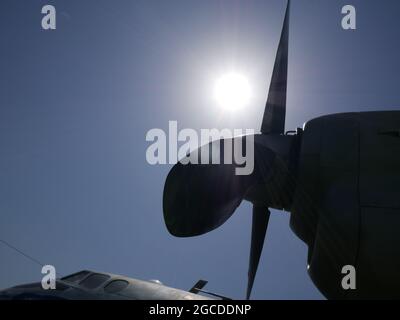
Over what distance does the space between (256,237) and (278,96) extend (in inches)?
156

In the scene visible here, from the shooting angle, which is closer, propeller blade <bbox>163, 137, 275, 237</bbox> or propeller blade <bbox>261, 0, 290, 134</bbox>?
propeller blade <bbox>163, 137, 275, 237</bbox>

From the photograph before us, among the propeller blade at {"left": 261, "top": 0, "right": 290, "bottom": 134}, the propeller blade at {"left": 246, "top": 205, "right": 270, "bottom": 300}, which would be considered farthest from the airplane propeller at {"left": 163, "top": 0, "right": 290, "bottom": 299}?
the propeller blade at {"left": 246, "top": 205, "right": 270, "bottom": 300}

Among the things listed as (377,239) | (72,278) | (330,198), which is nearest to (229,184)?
(330,198)

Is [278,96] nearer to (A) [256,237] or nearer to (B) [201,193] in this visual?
(B) [201,193]

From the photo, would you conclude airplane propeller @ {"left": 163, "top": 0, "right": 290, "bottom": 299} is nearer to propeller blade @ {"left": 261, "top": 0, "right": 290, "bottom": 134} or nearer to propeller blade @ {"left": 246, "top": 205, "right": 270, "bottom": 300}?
propeller blade @ {"left": 261, "top": 0, "right": 290, "bottom": 134}

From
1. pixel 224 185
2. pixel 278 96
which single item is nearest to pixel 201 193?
pixel 224 185

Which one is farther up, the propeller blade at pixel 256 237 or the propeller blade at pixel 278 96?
the propeller blade at pixel 278 96

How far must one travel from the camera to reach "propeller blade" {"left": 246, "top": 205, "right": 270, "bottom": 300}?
885 centimetres

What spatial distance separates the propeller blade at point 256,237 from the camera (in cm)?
885

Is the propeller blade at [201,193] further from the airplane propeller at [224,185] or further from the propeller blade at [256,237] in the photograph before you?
the propeller blade at [256,237]

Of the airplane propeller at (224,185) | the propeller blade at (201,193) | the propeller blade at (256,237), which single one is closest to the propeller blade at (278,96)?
the airplane propeller at (224,185)

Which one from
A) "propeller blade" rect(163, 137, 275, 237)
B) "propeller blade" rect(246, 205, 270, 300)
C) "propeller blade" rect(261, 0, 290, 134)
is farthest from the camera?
"propeller blade" rect(246, 205, 270, 300)
